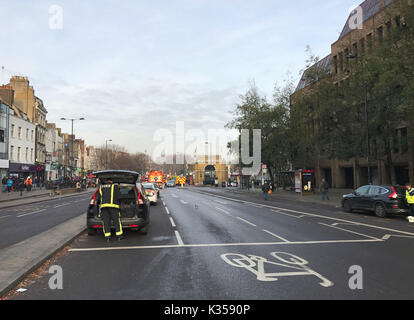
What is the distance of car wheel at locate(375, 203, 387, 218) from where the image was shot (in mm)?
14924

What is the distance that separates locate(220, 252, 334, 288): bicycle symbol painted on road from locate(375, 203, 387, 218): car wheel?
394 inches

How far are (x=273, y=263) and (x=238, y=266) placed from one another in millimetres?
770

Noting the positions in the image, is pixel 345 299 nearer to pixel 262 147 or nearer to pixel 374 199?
pixel 374 199

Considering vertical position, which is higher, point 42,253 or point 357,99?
point 357,99

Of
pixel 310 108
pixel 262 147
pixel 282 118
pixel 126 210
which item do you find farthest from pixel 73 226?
pixel 282 118

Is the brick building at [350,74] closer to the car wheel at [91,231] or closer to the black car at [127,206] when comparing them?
the black car at [127,206]

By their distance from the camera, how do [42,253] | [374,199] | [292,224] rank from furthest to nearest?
[374,199], [292,224], [42,253]

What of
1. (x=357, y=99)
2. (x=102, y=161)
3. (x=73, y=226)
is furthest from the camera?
(x=102, y=161)

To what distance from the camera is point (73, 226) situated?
36.2ft

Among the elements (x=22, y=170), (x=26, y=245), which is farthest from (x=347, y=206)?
(x=22, y=170)

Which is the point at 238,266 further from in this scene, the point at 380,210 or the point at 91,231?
the point at 380,210

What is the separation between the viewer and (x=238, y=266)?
628 cm

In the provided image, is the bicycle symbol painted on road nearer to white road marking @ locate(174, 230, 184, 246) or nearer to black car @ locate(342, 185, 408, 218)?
white road marking @ locate(174, 230, 184, 246)
